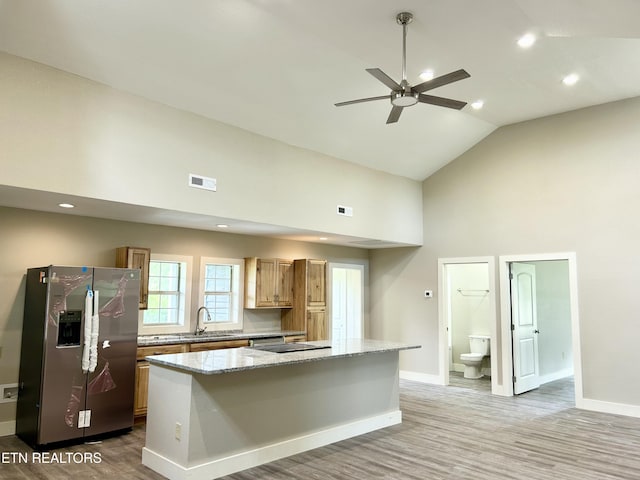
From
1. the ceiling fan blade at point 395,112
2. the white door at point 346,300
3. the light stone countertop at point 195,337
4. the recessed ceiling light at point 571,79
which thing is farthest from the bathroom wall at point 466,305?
the ceiling fan blade at point 395,112

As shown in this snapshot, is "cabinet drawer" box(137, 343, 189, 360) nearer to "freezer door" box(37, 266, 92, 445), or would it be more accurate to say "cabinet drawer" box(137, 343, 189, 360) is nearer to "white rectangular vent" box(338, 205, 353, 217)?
"freezer door" box(37, 266, 92, 445)

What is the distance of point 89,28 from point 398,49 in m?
2.79

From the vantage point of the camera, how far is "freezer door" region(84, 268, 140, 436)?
4602 millimetres

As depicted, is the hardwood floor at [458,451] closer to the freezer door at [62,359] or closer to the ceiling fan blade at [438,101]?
the freezer door at [62,359]

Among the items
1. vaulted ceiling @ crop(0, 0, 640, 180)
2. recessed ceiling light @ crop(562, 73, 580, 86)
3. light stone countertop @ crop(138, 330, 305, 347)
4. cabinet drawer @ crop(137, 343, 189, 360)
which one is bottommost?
cabinet drawer @ crop(137, 343, 189, 360)

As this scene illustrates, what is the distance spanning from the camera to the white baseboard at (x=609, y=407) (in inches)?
225

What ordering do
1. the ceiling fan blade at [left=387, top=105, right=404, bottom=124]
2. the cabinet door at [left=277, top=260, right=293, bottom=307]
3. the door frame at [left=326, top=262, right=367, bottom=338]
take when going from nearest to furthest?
the ceiling fan blade at [left=387, top=105, right=404, bottom=124], the cabinet door at [left=277, top=260, right=293, bottom=307], the door frame at [left=326, top=262, right=367, bottom=338]

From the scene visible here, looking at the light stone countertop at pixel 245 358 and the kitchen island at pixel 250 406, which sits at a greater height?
the light stone countertop at pixel 245 358

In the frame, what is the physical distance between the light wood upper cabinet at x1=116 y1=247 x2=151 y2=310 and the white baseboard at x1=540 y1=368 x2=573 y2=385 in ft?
20.7

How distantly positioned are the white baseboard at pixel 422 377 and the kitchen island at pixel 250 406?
9.47 ft

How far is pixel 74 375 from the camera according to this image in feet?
14.7

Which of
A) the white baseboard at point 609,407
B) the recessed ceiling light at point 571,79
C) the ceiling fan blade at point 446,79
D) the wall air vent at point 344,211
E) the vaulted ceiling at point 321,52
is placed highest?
the recessed ceiling light at point 571,79

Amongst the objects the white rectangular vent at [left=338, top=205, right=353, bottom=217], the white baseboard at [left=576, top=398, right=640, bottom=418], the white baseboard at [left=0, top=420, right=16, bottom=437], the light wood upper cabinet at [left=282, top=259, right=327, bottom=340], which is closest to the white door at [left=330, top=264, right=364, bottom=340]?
the light wood upper cabinet at [left=282, top=259, right=327, bottom=340]

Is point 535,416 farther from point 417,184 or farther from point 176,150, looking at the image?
point 176,150
